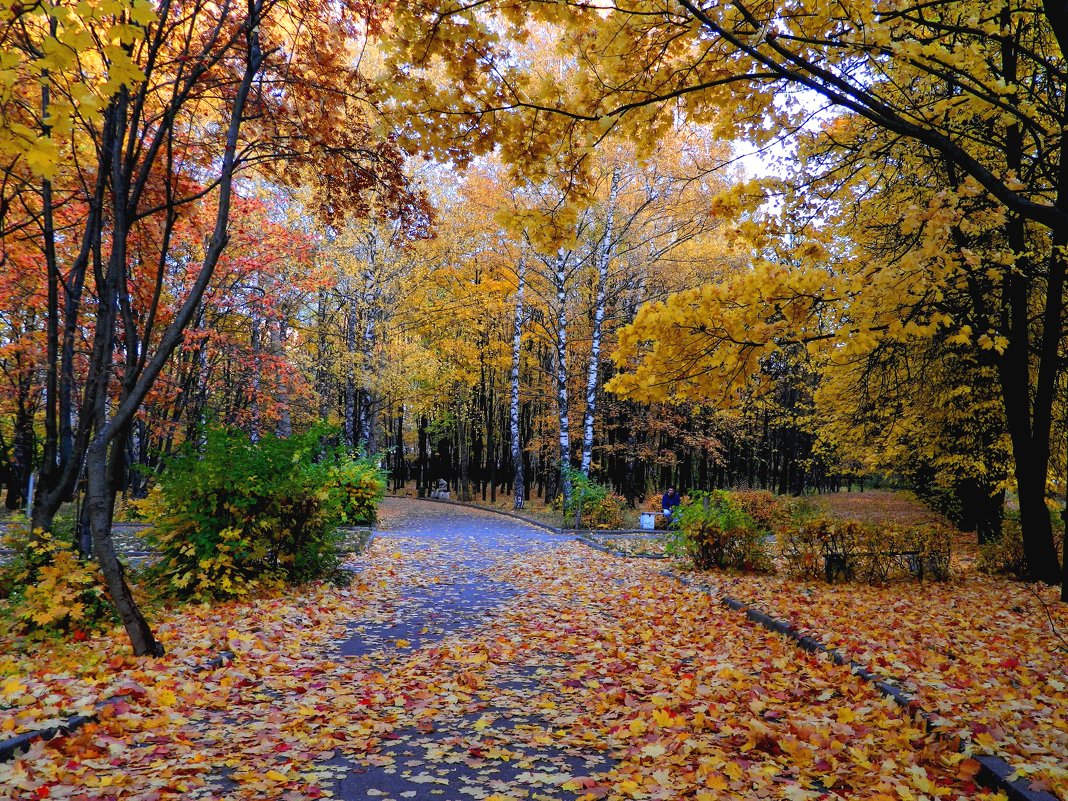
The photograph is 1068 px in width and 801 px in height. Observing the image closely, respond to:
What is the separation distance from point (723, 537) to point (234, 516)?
7.17m

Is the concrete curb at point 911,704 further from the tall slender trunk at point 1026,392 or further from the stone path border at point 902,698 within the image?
the tall slender trunk at point 1026,392

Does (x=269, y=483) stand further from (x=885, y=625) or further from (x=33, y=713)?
(x=885, y=625)

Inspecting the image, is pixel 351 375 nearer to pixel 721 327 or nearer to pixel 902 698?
pixel 721 327

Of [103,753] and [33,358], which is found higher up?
[33,358]

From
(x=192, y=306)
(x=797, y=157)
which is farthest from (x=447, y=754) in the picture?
(x=797, y=157)

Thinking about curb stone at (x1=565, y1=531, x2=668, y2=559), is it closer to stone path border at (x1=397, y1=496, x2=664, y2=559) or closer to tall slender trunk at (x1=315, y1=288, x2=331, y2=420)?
stone path border at (x1=397, y1=496, x2=664, y2=559)

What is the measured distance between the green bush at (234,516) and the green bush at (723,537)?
564 centimetres

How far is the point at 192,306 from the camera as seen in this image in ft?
17.4

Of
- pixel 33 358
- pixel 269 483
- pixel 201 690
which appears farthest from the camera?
pixel 33 358

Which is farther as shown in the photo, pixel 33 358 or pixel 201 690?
pixel 33 358

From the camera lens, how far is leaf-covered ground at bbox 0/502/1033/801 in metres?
3.28

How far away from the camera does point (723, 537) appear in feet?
32.7

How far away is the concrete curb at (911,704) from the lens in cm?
304

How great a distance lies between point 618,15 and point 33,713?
5762 mm
